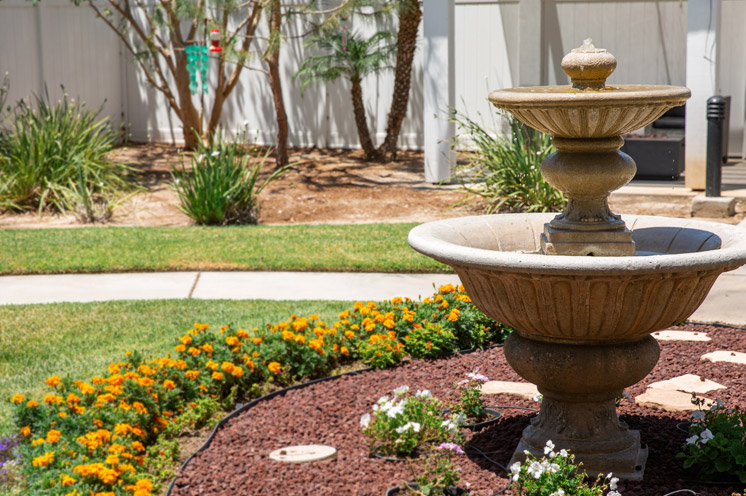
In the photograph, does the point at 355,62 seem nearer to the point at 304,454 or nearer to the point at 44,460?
the point at 304,454

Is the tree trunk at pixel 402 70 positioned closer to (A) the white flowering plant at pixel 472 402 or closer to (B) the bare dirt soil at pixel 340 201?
(B) the bare dirt soil at pixel 340 201

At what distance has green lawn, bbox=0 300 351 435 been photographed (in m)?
5.37

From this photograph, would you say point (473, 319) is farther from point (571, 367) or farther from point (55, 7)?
point (55, 7)

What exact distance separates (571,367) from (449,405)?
3.10 ft

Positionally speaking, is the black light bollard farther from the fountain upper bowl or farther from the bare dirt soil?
the fountain upper bowl

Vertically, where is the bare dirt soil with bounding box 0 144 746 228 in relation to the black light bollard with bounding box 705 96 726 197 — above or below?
below

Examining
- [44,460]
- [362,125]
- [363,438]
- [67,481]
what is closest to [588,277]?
[363,438]

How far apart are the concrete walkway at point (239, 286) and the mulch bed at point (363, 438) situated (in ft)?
5.17

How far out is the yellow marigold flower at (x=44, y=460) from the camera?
12.2 ft

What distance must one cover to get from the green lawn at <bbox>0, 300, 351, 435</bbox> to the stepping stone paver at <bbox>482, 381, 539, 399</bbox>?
5.32ft

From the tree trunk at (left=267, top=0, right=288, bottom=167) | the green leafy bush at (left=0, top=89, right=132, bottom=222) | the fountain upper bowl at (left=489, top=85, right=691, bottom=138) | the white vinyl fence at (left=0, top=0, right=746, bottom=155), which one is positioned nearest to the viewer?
the fountain upper bowl at (left=489, top=85, right=691, bottom=138)

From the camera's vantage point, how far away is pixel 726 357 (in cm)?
523

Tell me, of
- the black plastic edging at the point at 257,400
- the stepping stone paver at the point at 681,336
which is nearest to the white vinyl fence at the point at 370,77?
the stepping stone paver at the point at 681,336

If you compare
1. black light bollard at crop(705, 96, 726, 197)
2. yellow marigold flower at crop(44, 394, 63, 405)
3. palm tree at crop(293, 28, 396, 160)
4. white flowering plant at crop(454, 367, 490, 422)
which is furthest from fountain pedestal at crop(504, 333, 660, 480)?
palm tree at crop(293, 28, 396, 160)
